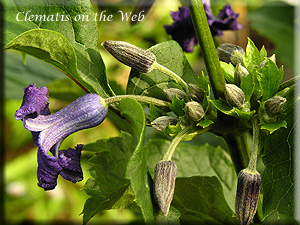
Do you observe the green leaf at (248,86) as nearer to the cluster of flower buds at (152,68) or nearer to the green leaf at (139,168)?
the cluster of flower buds at (152,68)

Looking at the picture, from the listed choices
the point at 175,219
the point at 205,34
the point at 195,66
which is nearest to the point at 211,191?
the point at 175,219

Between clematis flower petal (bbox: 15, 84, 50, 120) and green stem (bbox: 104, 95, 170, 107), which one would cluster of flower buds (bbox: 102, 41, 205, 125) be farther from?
clematis flower petal (bbox: 15, 84, 50, 120)

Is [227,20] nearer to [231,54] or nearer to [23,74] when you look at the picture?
[231,54]

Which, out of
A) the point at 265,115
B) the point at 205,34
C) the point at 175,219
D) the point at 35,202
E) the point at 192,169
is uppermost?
the point at 205,34

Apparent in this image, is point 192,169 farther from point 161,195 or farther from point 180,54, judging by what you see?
point 161,195

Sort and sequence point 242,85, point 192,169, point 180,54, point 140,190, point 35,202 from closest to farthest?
1. point 140,190
2. point 242,85
3. point 180,54
4. point 192,169
5. point 35,202

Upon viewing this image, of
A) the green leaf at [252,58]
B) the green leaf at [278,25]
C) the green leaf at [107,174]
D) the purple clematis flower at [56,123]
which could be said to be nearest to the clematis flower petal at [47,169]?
the purple clematis flower at [56,123]

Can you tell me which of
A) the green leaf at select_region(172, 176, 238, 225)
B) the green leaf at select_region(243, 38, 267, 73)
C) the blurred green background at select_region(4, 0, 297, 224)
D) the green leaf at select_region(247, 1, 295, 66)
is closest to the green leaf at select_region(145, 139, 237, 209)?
the green leaf at select_region(172, 176, 238, 225)
